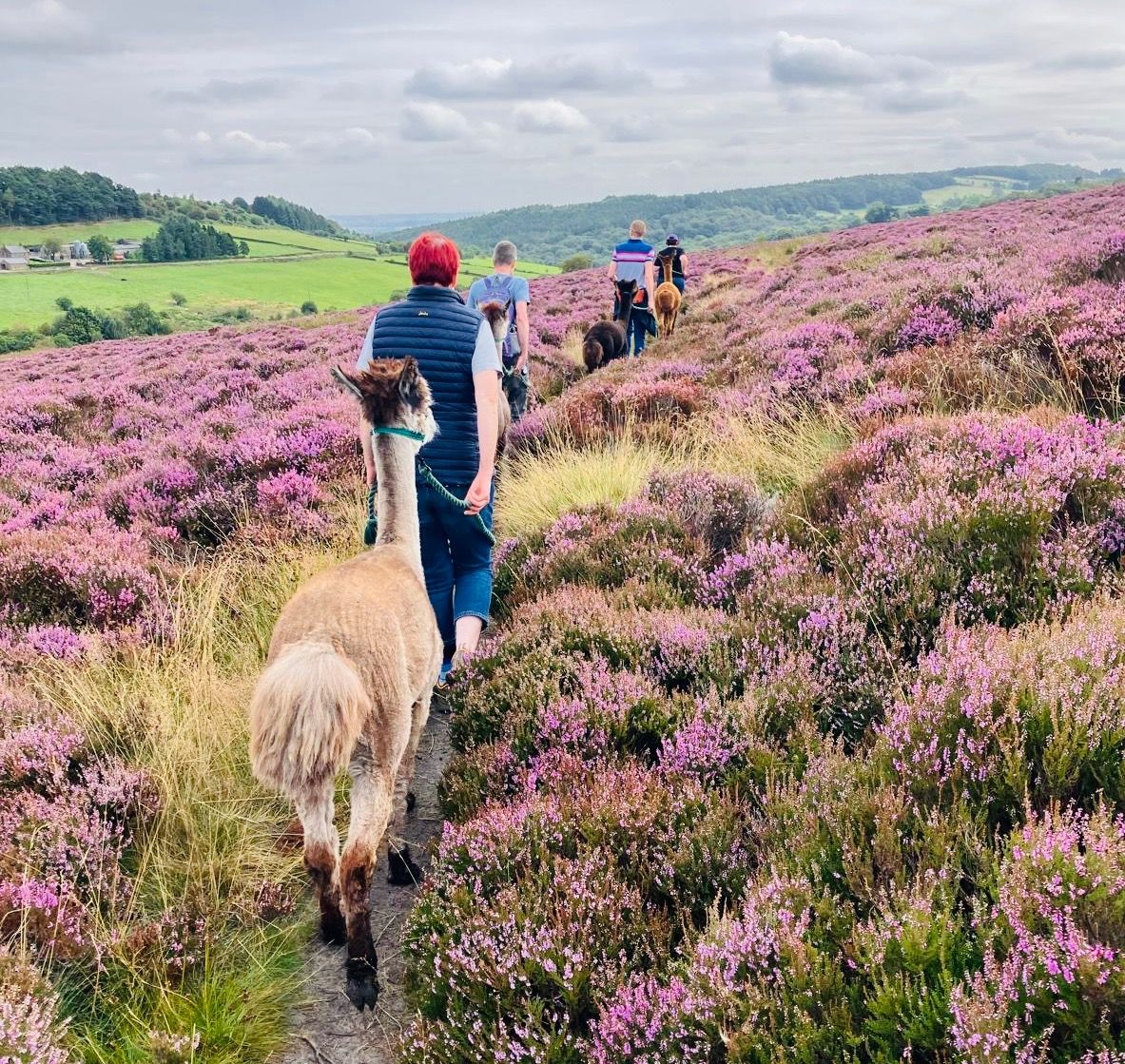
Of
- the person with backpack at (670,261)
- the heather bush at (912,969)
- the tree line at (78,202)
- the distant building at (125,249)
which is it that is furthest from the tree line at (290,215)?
the heather bush at (912,969)

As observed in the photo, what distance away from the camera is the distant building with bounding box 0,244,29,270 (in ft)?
264

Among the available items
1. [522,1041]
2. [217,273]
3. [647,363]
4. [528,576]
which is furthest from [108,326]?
[522,1041]

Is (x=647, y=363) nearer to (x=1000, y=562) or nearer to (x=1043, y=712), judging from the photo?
(x=1000, y=562)

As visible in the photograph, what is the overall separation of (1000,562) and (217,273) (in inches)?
3379

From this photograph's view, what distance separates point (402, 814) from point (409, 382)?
202 centimetres

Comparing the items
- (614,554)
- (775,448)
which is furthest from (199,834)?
(775,448)

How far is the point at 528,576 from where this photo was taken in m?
5.54

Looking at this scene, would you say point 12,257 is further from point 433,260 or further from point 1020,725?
point 1020,725

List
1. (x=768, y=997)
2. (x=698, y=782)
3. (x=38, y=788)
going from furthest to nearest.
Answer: (x=38, y=788) < (x=698, y=782) < (x=768, y=997)

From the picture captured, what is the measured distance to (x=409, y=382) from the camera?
3.36m

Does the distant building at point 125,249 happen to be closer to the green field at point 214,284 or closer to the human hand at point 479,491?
the green field at point 214,284

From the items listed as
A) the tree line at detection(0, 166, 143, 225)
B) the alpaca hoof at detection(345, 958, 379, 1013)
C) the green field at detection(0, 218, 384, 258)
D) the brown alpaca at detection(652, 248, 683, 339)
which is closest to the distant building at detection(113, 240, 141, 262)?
the green field at detection(0, 218, 384, 258)

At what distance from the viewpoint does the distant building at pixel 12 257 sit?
80375 mm

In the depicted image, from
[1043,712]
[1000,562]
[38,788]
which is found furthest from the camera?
[1000,562]
